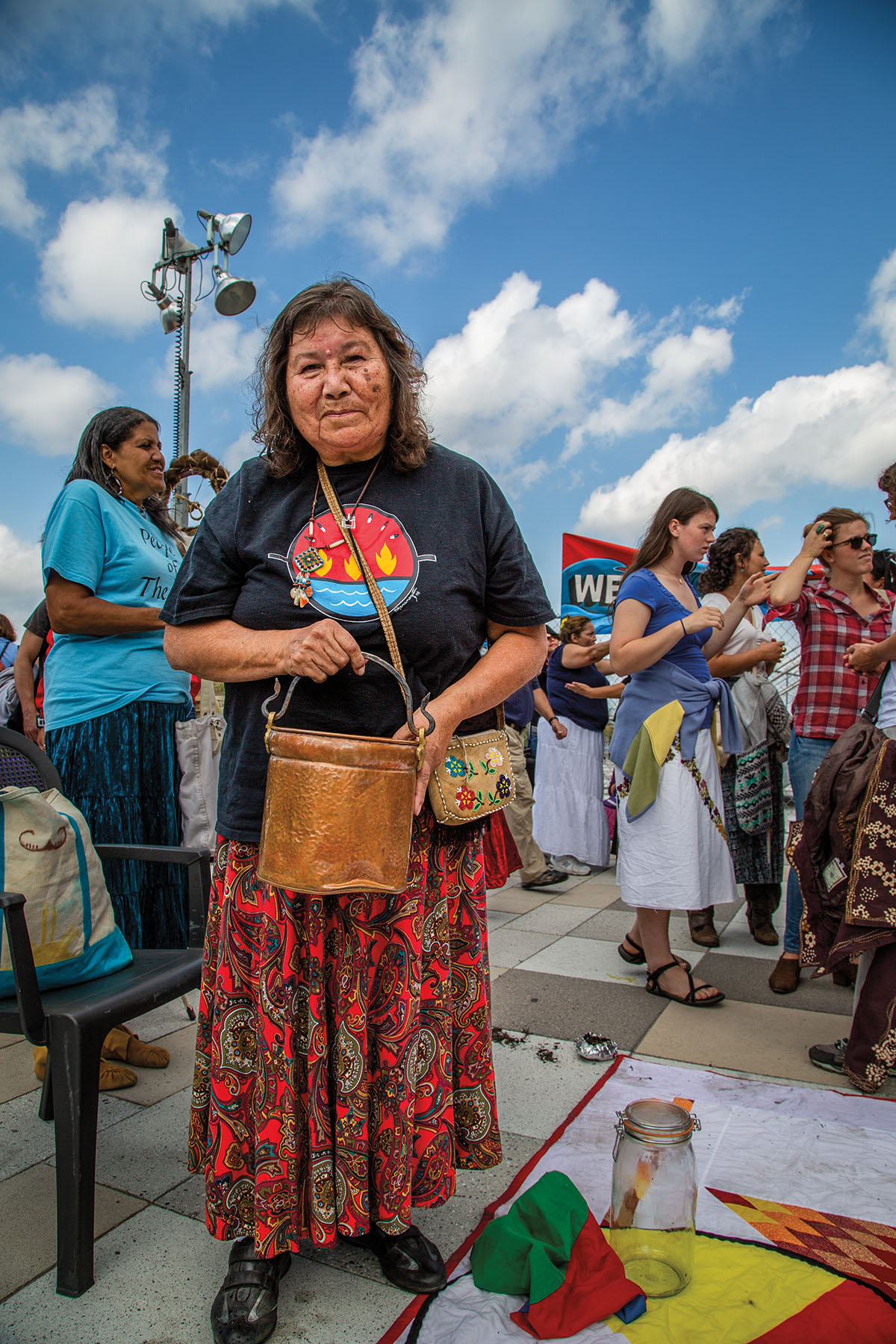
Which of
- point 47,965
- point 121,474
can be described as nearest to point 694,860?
point 47,965

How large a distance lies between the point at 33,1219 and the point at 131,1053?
806mm

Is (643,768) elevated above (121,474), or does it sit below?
below

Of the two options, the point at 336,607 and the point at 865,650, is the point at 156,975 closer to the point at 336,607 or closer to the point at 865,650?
the point at 336,607

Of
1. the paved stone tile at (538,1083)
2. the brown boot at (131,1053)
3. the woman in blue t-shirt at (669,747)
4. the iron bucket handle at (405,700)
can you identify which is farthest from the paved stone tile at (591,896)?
the iron bucket handle at (405,700)

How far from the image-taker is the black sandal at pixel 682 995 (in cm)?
329

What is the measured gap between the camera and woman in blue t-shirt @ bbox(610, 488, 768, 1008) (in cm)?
332

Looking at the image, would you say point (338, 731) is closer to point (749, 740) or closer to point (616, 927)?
point (749, 740)

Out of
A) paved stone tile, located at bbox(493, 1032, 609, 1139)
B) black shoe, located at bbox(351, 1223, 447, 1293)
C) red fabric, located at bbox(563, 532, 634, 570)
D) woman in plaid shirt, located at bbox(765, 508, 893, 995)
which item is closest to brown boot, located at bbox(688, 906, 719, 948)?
woman in plaid shirt, located at bbox(765, 508, 893, 995)

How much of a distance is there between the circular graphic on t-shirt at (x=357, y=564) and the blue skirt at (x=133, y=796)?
1.37m

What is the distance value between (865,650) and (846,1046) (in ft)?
4.19

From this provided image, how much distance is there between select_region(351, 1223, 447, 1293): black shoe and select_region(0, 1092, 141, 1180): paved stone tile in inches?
35.9

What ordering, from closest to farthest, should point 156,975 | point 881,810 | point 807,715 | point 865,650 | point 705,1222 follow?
1. point 705,1222
2. point 156,975
3. point 881,810
4. point 865,650
5. point 807,715

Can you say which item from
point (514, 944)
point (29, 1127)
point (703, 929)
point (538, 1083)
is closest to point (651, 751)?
point (538, 1083)

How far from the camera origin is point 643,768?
335cm
